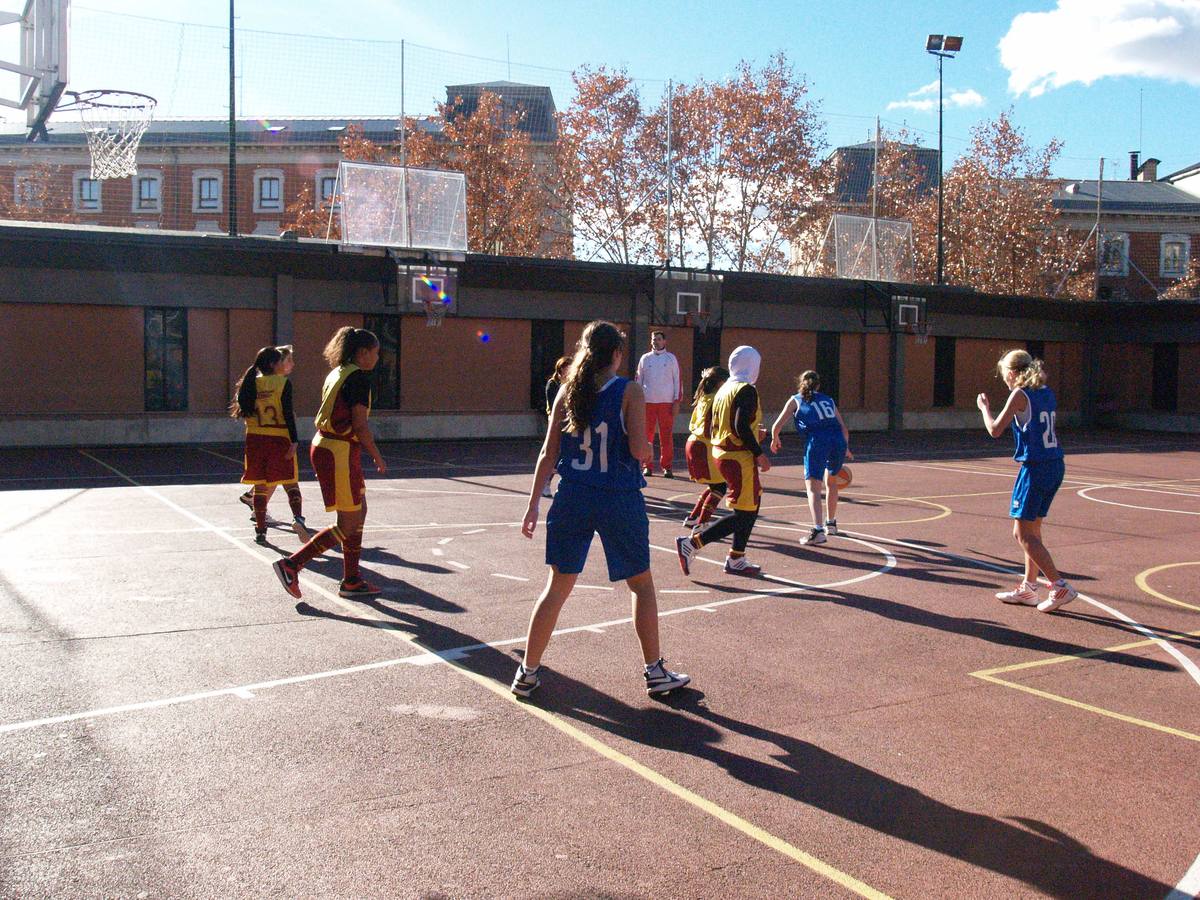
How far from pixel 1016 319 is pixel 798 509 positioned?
2414 cm

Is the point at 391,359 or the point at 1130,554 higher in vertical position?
the point at 391,359

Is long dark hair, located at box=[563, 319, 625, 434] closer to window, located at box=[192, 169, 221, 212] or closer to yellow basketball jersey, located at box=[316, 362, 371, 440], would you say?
yellow basketball jersey, located at box=[316, 362, 371, 440]

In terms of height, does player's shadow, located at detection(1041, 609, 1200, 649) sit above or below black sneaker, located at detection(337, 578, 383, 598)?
below

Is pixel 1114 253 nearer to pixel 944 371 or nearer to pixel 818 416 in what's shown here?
pixel 944 371

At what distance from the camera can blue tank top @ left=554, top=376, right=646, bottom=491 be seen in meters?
5.61

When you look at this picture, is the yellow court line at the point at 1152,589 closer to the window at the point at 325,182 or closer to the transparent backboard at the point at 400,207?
the transparent backboard at the point at 400,207

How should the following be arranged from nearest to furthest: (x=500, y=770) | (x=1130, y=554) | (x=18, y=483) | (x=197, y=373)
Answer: (x=500, y=770), (x=1130, y=554), (x=18, y=483), (x=197, y=373)

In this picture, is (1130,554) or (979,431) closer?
(1130,554)

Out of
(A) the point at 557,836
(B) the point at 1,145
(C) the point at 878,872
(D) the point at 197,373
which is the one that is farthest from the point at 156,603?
(B) the point at 1,145

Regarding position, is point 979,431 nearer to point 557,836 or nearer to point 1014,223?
point 1014,223

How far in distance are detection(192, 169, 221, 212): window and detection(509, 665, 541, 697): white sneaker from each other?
46.3 m

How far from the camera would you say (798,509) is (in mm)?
13906

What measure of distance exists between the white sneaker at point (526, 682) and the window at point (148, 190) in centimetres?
4180

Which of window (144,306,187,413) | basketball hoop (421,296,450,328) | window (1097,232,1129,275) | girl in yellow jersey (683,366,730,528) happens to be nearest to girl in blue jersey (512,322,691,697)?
girl in yellow jersey (683,366,730,528)
